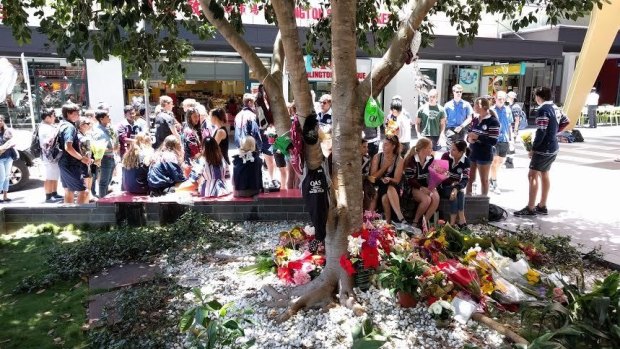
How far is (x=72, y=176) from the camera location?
25.0 feet

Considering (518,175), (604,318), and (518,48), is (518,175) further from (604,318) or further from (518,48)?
(518,48)

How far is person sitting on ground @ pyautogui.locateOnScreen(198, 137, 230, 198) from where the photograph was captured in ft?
24.2

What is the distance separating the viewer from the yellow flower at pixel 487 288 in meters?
4.18

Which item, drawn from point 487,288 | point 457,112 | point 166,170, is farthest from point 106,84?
point 487,288

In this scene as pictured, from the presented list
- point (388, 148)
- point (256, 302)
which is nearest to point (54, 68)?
point (388, 148)

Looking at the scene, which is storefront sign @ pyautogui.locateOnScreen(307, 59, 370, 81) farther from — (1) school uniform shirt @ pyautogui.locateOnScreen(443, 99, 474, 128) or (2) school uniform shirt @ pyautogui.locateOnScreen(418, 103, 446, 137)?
(2) school uniform shirt @ pyautogui.locateOnScreen(418, 103, 446, 137)

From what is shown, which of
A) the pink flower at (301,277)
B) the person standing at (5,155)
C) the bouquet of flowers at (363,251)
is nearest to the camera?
the bouquet of flowers at (363,251)

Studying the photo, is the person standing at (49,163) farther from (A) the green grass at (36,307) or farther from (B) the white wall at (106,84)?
(B) the white wall at (106,84)

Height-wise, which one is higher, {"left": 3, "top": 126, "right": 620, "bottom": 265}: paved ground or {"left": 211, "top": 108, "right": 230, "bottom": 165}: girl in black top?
{"left": 211, "top": 108, "right": 230, "bottom": 165}: girl in black top

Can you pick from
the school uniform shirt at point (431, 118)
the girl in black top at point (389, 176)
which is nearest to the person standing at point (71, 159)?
the girl in black top at point (389, 176)

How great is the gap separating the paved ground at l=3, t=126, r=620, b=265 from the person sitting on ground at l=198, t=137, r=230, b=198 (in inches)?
95.2

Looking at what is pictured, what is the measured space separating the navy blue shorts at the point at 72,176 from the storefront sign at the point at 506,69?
1664 centimetres

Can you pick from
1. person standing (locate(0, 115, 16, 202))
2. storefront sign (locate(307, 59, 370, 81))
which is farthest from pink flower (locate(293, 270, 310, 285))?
storefront sign (locate(307, 59, 370, 81))

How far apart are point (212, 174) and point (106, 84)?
10738mm
